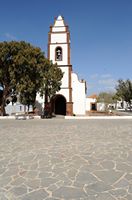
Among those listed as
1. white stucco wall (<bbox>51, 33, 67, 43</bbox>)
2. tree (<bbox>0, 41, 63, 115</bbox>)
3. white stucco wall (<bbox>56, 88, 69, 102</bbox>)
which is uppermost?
white stucco wall (<bbox>51, 33, 67, 43</bbox>)

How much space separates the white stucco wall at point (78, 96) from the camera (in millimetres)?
36244

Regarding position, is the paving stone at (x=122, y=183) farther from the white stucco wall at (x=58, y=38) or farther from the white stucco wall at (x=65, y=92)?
the white stucco wall at (x=58, y=38)

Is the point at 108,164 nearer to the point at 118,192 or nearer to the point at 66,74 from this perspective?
the point at 118,192

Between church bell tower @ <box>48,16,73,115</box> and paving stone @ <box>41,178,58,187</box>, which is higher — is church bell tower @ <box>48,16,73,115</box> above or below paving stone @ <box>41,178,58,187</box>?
above

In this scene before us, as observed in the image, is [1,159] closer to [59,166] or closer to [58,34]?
[59,166]

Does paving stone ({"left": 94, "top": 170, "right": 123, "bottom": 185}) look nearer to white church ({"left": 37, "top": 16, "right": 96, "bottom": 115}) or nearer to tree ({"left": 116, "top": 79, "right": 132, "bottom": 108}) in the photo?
white church ({"left": 37, "top": 16, "right": 96, "bottom": 115})

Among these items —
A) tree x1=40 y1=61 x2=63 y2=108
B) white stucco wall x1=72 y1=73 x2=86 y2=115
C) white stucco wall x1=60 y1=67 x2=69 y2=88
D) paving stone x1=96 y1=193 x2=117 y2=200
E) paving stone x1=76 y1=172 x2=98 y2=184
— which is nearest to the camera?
paving stone x1=96 y1=193 x2=117 y2=200

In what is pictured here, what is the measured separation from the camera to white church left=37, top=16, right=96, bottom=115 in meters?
35.6

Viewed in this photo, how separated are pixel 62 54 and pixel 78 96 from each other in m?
7.05

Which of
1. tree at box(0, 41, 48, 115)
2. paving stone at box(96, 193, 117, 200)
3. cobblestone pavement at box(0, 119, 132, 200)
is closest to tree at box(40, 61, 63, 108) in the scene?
tree at box(0, 41, 48, 115)

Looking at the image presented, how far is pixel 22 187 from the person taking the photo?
16.2ft

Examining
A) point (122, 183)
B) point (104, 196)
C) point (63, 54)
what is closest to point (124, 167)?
point (122, 183)

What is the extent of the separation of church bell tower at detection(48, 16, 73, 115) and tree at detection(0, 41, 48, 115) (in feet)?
18.2

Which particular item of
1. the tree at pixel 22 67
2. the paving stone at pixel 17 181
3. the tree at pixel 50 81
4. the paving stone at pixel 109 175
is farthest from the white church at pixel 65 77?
the paving stone at pixel 17 181
